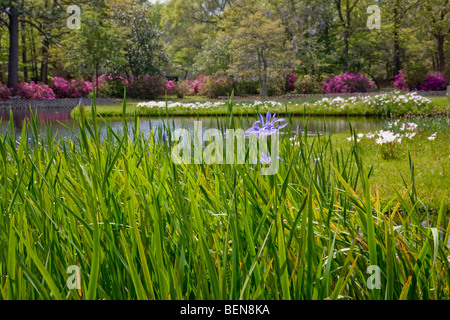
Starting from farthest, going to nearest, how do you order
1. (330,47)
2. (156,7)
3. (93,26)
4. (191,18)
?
(156,7) < (191,18) < (330,47) < (93,26)

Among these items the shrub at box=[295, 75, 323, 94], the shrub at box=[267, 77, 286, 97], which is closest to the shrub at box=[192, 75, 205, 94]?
the shrub at box=[267, 77, 286, 97]

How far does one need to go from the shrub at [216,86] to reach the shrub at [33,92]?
9050mm

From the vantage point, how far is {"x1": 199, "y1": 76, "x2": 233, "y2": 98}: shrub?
25.0m

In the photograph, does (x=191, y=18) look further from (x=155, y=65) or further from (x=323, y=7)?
(x=323, y=7)

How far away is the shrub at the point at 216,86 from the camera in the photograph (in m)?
25.0

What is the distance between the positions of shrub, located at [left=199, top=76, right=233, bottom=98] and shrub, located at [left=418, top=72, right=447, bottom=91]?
37.6 feet

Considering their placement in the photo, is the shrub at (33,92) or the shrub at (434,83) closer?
the shrub at (33,92)

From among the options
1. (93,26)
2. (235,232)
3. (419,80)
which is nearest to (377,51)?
(419,80)

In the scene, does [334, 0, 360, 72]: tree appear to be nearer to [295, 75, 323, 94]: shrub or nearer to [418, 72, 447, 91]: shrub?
[295, 75, 323, 94]: shrub

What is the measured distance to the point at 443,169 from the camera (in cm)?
428
